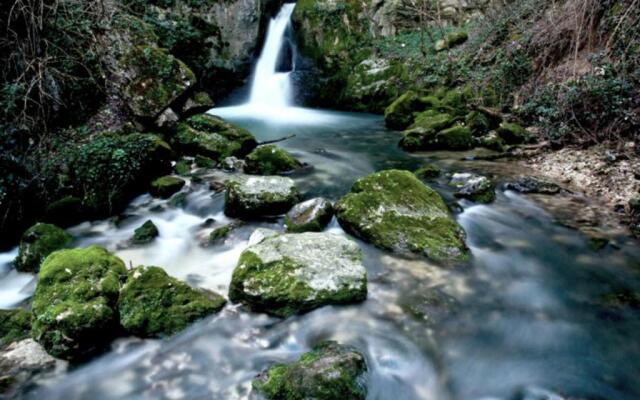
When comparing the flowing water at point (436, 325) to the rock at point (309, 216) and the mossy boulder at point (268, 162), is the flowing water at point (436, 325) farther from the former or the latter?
the mossy boulder at point (268, 162)

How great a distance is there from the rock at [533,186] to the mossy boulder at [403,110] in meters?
5.15

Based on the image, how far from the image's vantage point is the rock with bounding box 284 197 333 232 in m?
4.73

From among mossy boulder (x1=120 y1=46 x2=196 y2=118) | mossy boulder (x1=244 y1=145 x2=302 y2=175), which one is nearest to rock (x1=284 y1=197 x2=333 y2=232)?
mossy boulder (x1=244 y1=145 x2=302 y2=175)

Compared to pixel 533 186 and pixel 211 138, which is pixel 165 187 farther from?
pixel 533 186

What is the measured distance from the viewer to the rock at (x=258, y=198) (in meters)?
5.19

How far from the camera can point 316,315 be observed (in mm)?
3414

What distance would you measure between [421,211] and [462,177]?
2048mm

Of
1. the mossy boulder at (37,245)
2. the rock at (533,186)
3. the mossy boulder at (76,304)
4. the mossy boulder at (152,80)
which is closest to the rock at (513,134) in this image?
the rock at (533,186)

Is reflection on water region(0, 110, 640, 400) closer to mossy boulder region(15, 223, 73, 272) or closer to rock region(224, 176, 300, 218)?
rock region(224, 176, 300, 218)

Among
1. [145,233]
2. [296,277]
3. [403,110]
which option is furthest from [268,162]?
[403,110]

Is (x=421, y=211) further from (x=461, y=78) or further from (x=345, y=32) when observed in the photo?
(x=345, y=32)

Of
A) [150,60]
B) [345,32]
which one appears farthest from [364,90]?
[150,60]

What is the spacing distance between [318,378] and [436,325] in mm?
1284

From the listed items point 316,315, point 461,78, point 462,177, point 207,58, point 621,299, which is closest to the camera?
point 316,315
